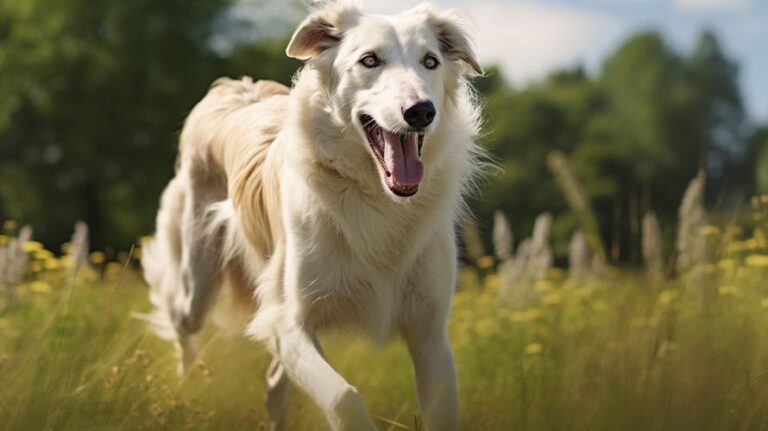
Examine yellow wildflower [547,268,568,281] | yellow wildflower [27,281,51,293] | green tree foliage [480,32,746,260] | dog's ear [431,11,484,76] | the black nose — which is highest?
dog's ear [431,11,484,76]

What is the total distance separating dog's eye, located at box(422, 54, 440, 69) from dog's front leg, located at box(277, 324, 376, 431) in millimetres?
1326

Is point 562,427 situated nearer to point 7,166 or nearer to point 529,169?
point 7,166

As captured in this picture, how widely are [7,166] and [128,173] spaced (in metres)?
4.53

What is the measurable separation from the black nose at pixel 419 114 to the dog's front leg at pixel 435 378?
103 centimetres

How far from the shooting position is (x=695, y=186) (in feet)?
20.0

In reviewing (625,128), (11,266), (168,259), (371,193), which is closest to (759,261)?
(371,193)

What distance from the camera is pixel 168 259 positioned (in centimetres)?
669

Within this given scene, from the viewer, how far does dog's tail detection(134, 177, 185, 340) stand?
6598mm

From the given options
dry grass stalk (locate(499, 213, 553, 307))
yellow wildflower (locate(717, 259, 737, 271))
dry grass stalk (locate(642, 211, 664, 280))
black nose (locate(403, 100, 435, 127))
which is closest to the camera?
black nose (locate(403, 100, 435, 127))

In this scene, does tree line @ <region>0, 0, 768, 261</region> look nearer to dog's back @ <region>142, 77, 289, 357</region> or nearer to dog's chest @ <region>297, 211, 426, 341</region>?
dog's back @ <region>142, 77, 289, 357</region>

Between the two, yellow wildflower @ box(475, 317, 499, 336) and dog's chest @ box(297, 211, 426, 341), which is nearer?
dog's chest @ box(297, 211, 426, 341)

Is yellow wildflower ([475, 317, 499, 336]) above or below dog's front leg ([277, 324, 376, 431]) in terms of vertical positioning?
below

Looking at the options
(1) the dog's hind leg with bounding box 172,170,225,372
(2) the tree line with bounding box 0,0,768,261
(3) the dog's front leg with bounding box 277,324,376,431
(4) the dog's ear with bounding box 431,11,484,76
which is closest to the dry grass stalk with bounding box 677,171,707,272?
(4) the dog's ear with bounding box 431,11,484,76

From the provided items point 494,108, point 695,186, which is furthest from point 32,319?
point 494,108
